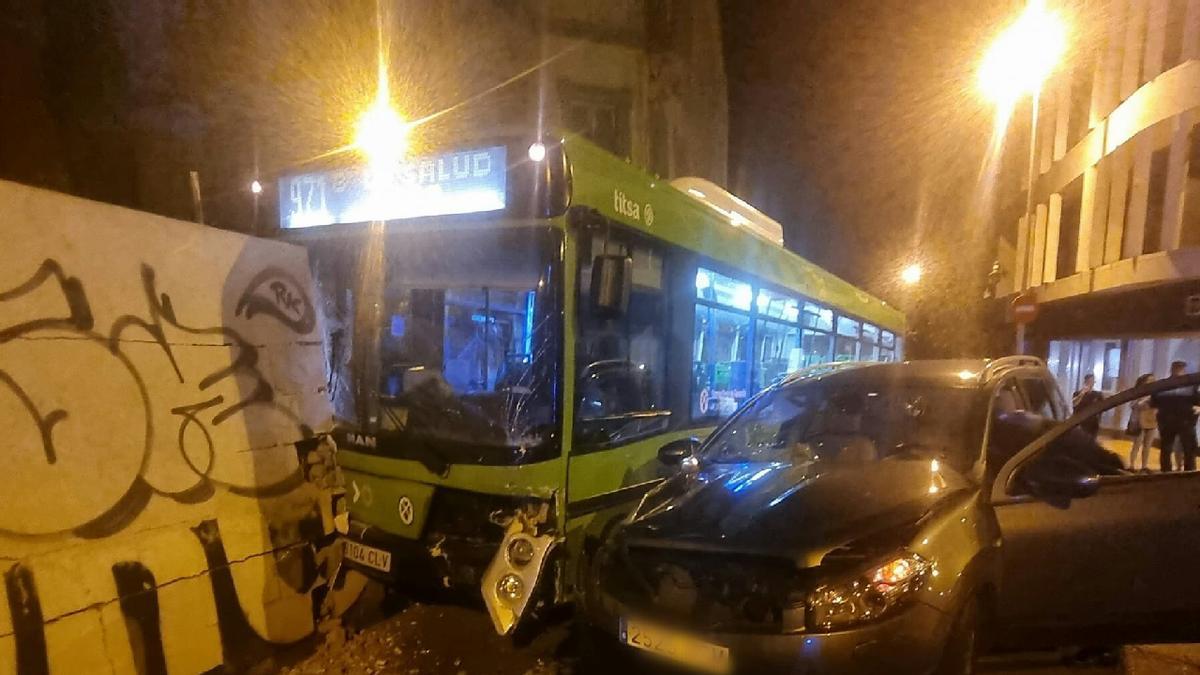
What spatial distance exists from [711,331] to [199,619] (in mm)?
4026

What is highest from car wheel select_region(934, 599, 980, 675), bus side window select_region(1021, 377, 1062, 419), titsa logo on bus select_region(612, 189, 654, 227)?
titsa logo on bus select_region(612, 189, 654, 227)

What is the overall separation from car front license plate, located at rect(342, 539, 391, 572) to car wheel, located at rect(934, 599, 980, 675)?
3.09m

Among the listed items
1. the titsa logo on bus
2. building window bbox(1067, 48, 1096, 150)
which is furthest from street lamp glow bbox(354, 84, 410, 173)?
building window bbox(1067, 48, 1096, 150)

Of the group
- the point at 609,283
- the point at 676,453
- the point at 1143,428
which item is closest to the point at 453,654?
the point at 676,453

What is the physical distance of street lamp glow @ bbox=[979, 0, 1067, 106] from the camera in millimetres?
12930

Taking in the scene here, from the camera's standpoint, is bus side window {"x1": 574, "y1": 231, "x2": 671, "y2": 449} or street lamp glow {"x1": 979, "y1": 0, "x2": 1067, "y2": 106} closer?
bus side window {"x1": 574, "y1": 231, "x2": 671, "y2": 449}

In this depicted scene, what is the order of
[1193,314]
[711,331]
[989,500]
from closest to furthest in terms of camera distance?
1. [989,500]
2. [711,331]
3. [1193,314]

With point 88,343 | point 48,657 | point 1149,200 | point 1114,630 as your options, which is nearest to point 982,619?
point 1114,630

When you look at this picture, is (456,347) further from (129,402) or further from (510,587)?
(129,402)

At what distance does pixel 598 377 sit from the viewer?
435 cm

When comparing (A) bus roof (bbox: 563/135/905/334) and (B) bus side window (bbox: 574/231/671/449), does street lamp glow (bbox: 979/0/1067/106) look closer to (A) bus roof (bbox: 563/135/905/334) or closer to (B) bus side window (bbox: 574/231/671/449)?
(A) bus roof (bbox: 563/135/905/334)

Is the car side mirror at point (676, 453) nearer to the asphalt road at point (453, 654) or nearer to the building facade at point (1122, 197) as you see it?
the asphalt road at point (453, 654)

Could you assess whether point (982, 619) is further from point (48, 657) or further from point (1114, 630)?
point (48, 657)

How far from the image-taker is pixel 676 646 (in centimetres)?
313
